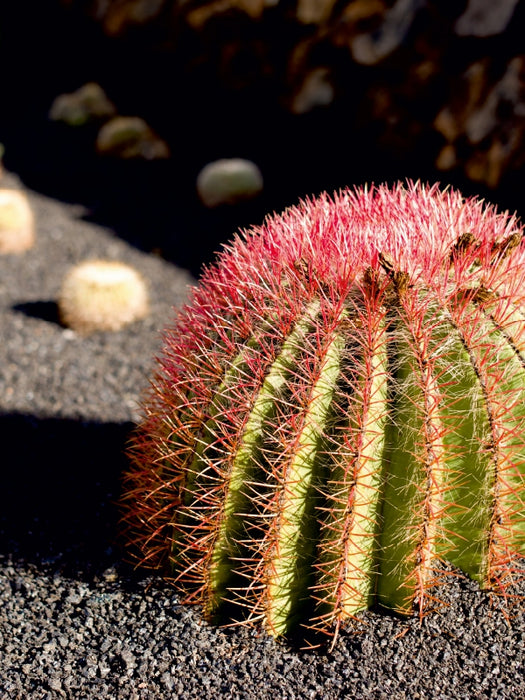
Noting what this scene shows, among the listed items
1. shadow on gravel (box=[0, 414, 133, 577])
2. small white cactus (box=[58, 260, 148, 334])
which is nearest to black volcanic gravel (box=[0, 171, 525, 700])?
shadow on gravel (box=[0, 414, 133, 577])

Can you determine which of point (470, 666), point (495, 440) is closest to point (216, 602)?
point (470, 666)

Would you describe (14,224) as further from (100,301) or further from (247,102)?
(247,102)

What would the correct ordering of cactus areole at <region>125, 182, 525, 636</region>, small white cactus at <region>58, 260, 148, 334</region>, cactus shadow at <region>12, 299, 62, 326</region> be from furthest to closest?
cactus shadow at <region>12, 299, 62, 326</region>
small white cactus at <region>58, 260, 148, 334</region>
cactus areole at <region>125, 182, 525, 636</region>

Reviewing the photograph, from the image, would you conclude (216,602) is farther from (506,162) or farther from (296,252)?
(506,162)

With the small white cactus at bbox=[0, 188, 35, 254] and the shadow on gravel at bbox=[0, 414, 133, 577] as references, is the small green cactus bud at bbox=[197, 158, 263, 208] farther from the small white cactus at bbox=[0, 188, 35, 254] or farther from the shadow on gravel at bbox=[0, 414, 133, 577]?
the shadow on gravel at bbox=[0, 414, 133, 577]

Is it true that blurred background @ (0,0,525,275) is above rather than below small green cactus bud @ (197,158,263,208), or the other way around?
above

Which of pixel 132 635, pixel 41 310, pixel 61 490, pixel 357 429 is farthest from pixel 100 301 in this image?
pixel 357 429

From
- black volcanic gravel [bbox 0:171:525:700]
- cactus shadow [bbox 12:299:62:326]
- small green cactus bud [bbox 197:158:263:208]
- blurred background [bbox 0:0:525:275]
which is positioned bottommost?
black volcanic gravel [bbox 0:171:525:700]
